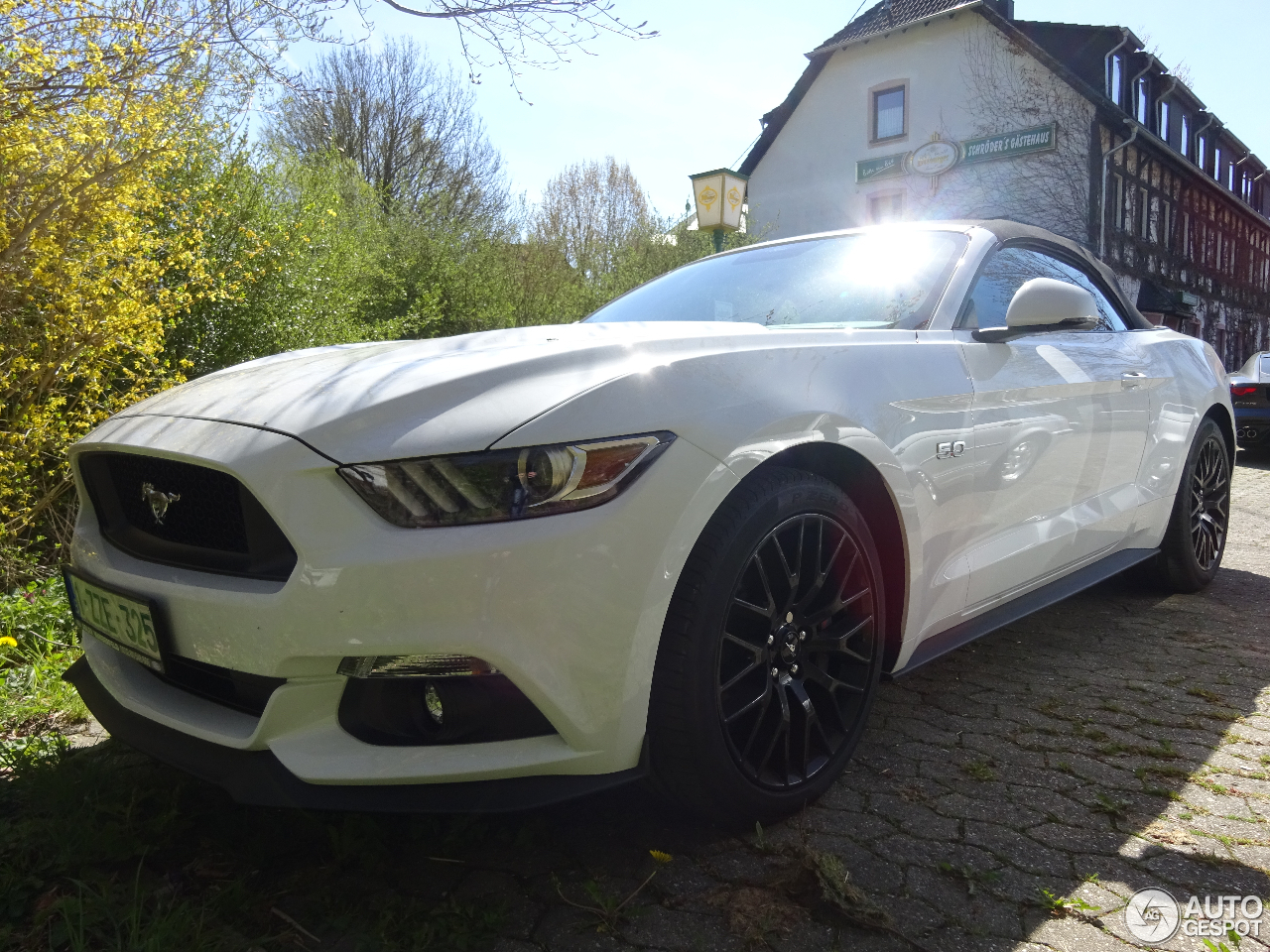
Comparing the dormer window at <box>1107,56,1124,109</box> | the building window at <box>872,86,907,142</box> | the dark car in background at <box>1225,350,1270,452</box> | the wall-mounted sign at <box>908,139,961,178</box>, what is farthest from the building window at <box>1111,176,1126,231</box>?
the dark car in background at <box>1225,350,1270,452</box>

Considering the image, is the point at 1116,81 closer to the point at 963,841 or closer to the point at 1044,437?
the point at 1044,437

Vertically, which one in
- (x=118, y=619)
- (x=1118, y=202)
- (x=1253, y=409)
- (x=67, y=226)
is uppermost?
(x=1118, y=202)

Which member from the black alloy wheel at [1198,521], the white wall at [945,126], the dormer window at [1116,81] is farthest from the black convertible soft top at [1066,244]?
the dormer window at [1116,81]

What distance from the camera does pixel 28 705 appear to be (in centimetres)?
280

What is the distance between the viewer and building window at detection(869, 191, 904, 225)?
22.8m

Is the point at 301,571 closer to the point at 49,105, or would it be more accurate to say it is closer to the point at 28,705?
the point at 28,705

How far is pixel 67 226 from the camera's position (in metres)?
3.69

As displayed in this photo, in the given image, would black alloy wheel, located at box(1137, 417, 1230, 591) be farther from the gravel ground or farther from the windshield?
the windshield

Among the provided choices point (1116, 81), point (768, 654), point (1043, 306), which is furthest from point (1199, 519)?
point (1116, 81)

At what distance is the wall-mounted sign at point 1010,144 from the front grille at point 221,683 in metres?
22.9

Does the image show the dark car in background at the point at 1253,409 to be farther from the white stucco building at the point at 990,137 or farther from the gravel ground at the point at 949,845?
Answer: the gravel ground at the point at 949,845

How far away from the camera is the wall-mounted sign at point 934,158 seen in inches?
853

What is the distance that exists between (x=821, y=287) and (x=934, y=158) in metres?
21.4

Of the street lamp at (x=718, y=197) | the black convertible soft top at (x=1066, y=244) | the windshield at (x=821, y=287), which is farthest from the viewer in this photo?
the street lamp at (x=718, y=197)
